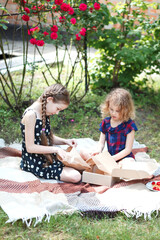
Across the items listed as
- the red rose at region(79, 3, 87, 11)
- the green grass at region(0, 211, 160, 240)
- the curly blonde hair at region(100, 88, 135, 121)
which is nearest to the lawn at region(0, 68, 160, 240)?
the green grass at region(0, 211, 160, 240)

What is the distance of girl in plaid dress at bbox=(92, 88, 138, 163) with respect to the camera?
9.69 feet

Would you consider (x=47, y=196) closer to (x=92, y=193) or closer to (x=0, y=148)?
(x=92, y=193)

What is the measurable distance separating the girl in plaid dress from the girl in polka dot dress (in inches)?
14.5

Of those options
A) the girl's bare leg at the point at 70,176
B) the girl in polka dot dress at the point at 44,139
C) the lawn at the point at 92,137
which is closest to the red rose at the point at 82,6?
the lawn at the point at 92,137

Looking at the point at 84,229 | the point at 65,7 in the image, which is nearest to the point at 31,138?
the point at 84,229

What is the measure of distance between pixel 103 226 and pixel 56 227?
0.30 metres

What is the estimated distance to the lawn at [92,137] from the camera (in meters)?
2.15

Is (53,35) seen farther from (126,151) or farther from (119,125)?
(126,151)

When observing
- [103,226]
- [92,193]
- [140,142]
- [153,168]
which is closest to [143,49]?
[140,142]

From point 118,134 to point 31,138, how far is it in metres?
0.79

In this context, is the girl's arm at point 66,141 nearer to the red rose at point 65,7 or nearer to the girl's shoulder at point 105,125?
the girl's shoulder at point 105,125

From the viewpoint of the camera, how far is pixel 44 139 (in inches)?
112

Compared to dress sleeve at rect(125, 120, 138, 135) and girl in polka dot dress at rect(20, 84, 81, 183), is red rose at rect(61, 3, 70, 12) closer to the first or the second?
girl in polka dot dress at rect(20, 84, 81, 183)

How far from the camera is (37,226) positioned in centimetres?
223
